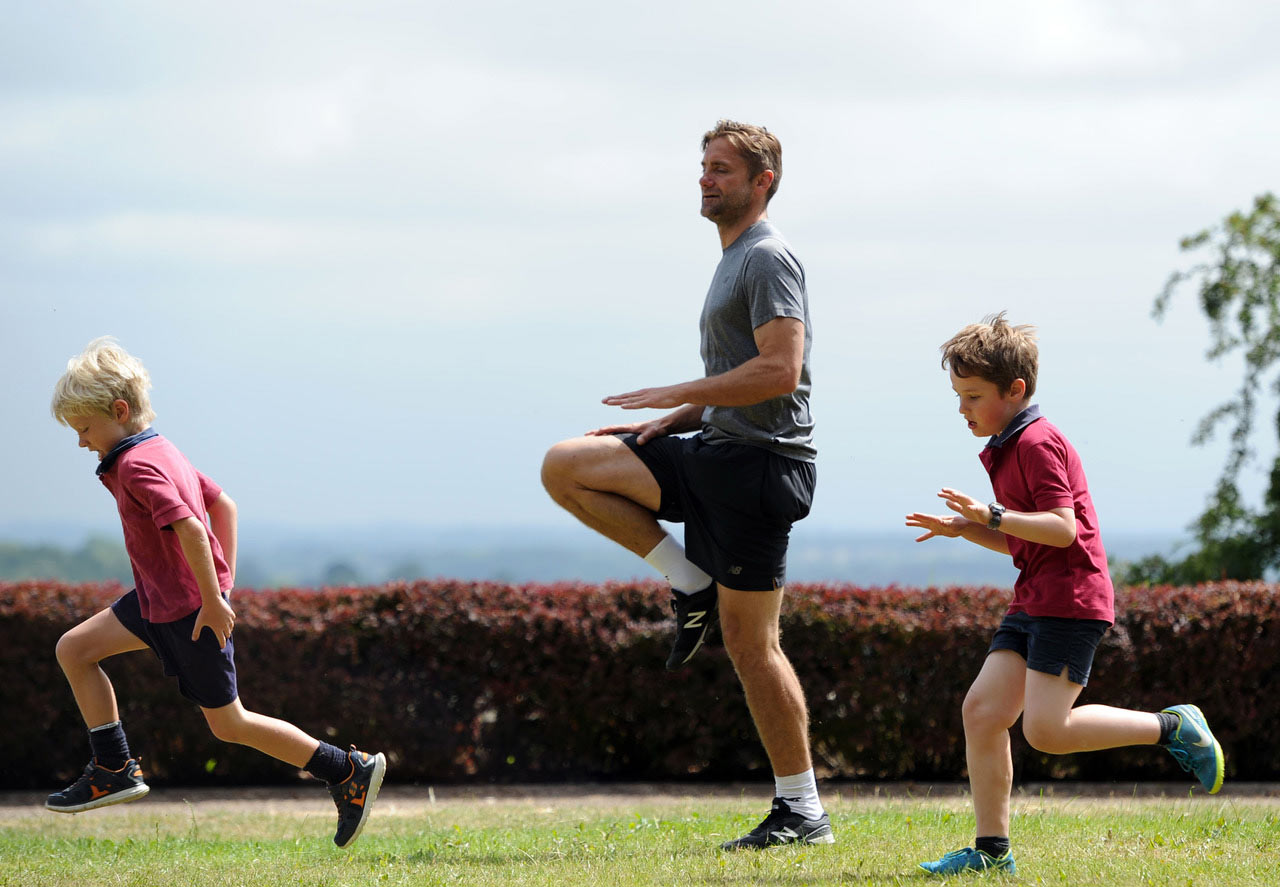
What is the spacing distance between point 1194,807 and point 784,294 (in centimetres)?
357

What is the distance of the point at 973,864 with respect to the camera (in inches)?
162

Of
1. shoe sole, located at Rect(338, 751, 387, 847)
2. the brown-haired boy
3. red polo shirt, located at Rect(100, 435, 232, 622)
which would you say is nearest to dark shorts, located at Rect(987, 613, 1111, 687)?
the brown-haired boy

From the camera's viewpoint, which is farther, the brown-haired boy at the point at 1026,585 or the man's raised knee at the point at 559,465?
the man's raised knee at the point at 559,465

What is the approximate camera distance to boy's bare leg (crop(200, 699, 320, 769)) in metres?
4.64

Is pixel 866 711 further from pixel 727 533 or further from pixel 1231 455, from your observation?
pixel 1231 455

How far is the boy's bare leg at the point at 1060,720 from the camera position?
398 cm

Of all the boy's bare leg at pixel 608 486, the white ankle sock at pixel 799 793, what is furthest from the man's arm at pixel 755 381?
the white ankle sock at pixel 799 793

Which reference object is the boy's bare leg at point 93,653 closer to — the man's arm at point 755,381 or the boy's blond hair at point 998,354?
the man's arm at point 755,381

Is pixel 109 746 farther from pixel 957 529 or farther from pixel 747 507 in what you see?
pixel 957 529

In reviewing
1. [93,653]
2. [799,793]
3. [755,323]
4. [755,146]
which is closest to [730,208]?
[755,146]

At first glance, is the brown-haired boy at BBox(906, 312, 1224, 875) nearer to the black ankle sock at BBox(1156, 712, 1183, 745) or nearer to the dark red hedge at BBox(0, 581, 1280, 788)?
the black ankle sock at BBox(1156, 712, 1183, 745)

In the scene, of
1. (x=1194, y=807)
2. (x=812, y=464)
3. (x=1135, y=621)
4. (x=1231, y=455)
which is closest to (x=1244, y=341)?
(x=1231, y=455)

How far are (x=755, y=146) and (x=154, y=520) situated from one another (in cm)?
259

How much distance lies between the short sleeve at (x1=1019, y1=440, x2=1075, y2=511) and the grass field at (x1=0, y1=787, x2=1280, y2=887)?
120 cm
